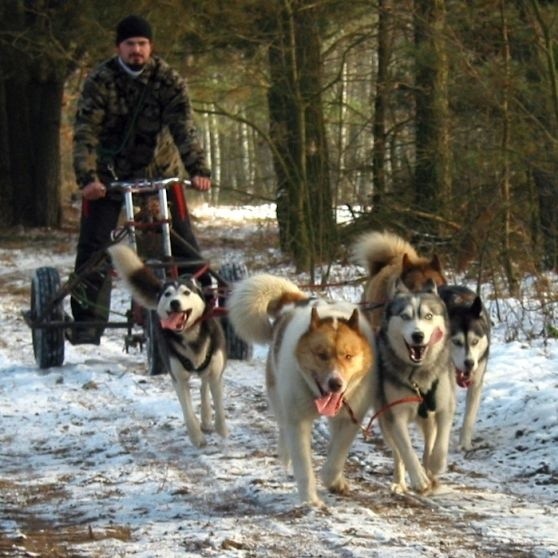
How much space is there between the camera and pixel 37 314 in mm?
8961

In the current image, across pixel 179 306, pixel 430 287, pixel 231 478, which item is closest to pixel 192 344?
pixel 179 306

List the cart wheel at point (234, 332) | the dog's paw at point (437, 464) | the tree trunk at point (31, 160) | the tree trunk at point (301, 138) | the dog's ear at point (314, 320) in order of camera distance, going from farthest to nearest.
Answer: the tree trunk at point (31, 160) → the tree trunk at point (301, 138) → the cart wheel at point (234, 332) → the dog's paw at point (437, 464) → the dog's ear at point (314, 320)

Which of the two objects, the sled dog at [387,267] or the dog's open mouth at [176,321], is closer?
the dog's open mouth at [176,321]

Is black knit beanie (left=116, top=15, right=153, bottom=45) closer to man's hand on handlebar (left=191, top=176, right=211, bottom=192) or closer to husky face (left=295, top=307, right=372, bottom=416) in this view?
man's hand on handlebar (left=191, top=176, right=211, bottom=192)

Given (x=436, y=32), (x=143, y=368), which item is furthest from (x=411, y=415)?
(x=436, y=32)

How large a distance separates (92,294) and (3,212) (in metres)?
16.2

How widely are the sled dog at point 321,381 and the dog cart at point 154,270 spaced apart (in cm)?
172

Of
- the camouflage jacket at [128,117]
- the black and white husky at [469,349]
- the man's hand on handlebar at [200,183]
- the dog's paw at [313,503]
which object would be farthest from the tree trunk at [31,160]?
the dog's paw at [313,503]

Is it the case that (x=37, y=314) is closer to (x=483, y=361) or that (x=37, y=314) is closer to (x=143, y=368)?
(x=143, y=368)

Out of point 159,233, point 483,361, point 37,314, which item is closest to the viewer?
point 483,361

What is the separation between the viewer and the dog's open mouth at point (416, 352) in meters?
5.40

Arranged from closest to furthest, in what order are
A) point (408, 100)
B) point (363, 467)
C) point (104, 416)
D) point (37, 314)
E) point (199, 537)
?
1. point (199, 537)
2. point (363, 467)
3. point (104, 416)
4. point (37, 314)
5. point (408, 100)

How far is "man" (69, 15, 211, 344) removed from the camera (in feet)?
26.1

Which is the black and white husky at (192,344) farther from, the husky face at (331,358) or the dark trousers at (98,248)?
the husky face at (331,358)
